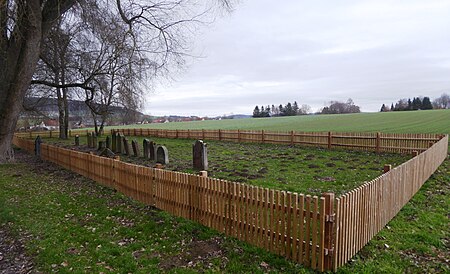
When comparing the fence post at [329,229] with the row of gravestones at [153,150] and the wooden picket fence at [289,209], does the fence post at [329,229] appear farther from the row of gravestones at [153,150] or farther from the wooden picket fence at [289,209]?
the row of gravestones at [153,150]

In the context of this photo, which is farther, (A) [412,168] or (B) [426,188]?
(B) [426,188]

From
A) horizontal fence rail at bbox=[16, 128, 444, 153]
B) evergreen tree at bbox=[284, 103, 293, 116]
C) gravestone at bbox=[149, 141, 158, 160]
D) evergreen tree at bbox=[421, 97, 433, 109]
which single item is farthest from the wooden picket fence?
evergreen tree at bbox=[421, 97, 433, 109]

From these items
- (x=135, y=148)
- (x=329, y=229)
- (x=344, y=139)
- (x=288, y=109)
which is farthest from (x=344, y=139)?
(x=288, y=109)

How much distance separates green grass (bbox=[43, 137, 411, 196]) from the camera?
978cm

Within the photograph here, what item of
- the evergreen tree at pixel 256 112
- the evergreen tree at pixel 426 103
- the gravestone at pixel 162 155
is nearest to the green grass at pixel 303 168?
the gravestone at pixel 162 155

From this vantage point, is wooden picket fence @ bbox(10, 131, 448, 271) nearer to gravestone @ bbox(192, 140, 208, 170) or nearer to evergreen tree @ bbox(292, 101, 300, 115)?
gravestone @ bbox(192, 140, 208, 170)

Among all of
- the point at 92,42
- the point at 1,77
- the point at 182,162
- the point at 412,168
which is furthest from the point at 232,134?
the point at 412,168

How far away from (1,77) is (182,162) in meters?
9.05

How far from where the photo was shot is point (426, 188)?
30.2 feet

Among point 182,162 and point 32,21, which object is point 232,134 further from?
point 32,21

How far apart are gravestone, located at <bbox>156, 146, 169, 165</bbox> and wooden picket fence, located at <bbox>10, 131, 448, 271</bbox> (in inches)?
243

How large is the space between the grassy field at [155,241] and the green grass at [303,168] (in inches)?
101

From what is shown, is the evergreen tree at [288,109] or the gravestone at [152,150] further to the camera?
the evergreen tree at [288,109]

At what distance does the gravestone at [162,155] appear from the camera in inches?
584
